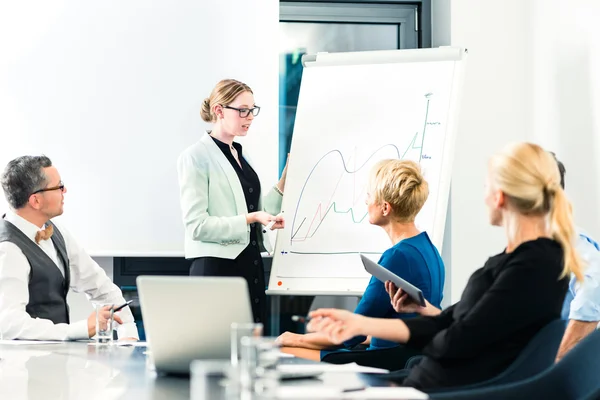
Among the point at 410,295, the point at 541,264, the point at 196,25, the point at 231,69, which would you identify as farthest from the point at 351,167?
the point at 541,264

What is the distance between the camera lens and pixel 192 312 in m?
1.62

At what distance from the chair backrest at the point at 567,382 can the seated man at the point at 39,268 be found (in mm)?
1322

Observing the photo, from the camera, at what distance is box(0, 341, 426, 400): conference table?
160cm

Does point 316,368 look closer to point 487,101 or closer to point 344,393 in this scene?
point 344,393

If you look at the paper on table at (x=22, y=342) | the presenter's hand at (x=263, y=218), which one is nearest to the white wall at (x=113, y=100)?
the presenter's hand at (x=263, y=218)

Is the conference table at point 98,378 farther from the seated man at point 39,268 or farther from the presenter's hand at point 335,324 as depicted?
the seated man at point 39,268

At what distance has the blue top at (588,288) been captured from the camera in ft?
10.3

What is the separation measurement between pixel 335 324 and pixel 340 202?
232 cm

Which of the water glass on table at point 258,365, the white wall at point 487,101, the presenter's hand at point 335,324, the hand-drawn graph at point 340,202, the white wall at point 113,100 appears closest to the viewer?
the water glass on table at point 258,365

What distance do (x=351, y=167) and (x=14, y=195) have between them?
5.25 feet

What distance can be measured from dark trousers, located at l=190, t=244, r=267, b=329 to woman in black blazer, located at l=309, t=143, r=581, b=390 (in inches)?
74.5

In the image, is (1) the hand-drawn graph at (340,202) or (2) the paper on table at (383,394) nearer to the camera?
(2) the paper on table at (383,394)

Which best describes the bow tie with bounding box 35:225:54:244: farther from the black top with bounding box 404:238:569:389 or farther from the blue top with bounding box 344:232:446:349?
the black top with bounding box 404:238:569:389

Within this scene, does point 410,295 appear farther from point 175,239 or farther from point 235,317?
point 175,239
